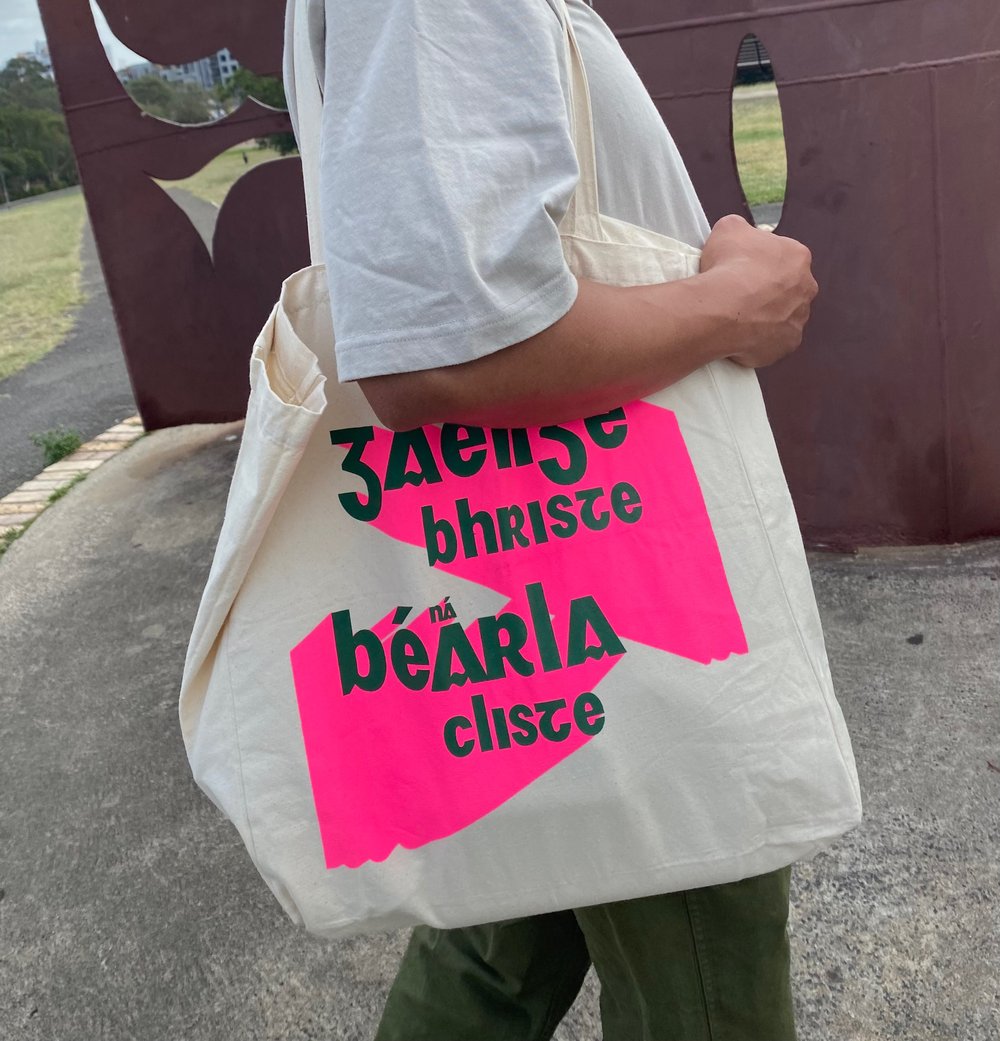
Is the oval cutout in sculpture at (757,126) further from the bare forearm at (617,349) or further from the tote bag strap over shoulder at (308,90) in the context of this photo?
the tote bag strap over shoulder at (308,90)

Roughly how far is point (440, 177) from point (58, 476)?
4.48 m

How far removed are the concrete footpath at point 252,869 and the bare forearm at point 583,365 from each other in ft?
4.20

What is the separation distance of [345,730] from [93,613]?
2.70m

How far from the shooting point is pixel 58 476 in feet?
16.0

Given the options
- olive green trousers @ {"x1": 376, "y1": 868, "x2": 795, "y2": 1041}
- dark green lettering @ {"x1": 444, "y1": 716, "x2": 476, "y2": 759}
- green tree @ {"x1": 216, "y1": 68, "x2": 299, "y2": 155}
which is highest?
green tree @ {"x1": 216, "y1": 68, "x2": 299, "y2": 155}

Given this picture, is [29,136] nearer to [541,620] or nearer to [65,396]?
[65,396]

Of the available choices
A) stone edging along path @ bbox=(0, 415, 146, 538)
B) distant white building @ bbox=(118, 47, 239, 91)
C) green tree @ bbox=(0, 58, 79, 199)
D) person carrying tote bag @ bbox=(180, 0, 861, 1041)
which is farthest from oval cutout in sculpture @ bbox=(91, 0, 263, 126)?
green tree @ bbox=(0, 58, 79, 199)

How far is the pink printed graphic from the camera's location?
1017 mm

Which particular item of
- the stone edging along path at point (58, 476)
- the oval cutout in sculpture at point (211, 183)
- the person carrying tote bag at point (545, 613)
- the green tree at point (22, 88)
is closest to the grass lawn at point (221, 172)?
the oval cutout in sculpture at point (211, 183)

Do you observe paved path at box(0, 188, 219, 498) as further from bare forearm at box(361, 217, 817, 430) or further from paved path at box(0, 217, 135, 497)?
bare forearm at box(361, 217, 817, 430)

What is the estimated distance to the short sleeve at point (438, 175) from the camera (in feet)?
2.71

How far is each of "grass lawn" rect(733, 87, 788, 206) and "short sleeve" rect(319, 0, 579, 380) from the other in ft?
7.38

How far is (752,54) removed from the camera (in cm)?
288

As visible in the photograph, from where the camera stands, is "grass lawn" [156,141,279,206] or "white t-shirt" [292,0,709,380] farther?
"grass lawn" [156,141,279,206]
